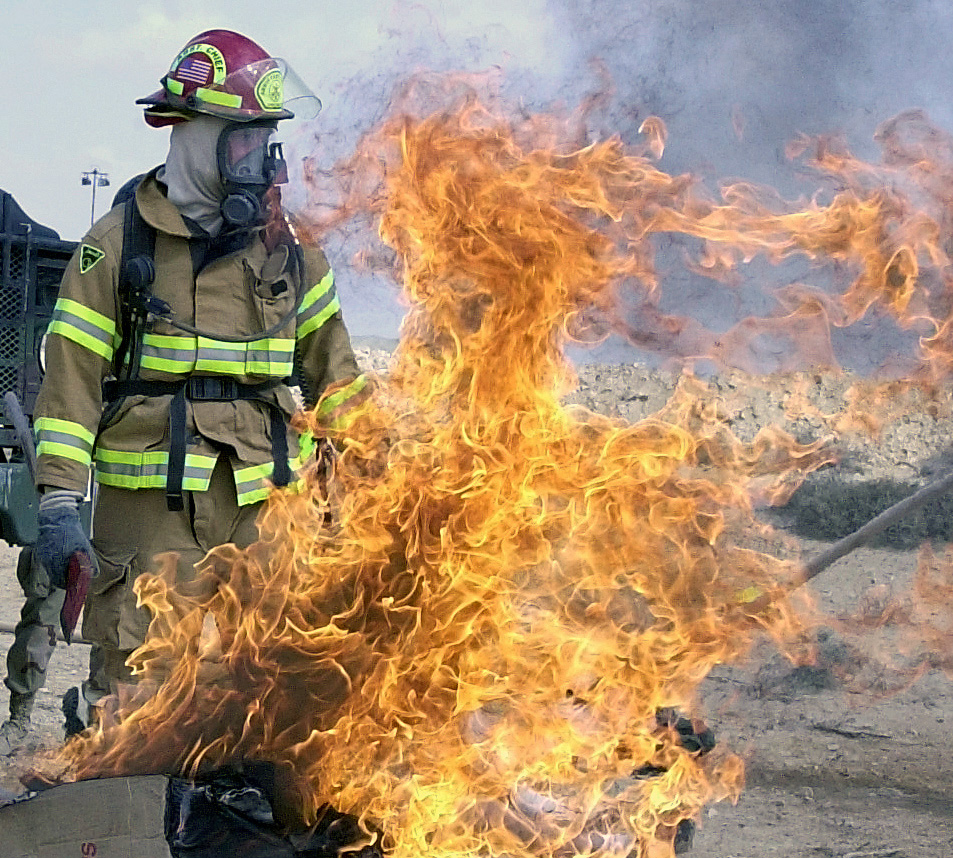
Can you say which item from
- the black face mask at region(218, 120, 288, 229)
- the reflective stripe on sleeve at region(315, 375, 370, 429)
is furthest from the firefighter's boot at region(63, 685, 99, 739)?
the black face mask at region(218, 120, 288, 229)

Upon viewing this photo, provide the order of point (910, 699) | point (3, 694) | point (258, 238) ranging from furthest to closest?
point (910, 699)
point (3, 694)
point (258, 238)

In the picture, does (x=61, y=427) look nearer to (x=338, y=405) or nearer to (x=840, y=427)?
(x=338, y=405)

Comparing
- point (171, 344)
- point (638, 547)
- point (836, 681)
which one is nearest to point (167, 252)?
point (171, 344)

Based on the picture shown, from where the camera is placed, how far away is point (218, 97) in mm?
3824

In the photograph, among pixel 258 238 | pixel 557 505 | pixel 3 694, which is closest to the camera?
pixel 557 505

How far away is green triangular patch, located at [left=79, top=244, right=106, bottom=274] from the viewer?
3.71m

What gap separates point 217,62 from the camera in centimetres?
385

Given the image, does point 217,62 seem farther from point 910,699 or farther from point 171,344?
point 910,699

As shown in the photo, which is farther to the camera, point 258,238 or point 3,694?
point 3,694

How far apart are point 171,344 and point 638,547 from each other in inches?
55.8

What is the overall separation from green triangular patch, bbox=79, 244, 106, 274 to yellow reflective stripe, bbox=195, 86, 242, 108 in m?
0.53

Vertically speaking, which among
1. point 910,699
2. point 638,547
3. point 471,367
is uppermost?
point 471,367

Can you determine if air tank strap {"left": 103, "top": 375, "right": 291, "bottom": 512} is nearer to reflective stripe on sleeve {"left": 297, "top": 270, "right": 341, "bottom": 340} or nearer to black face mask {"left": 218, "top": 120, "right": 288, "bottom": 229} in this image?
reflective stripe on sleeve {"left": 297, "top": 270, "right": 341, "bottom": 340}

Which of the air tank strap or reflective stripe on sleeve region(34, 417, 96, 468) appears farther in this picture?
the air tank strap
